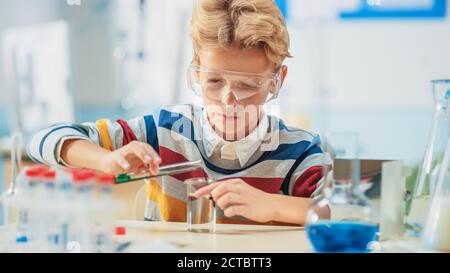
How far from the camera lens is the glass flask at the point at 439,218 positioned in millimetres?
817

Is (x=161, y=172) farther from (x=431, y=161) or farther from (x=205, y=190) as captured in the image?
(x=431, y=161)

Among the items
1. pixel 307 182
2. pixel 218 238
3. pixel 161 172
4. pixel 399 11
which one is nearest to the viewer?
pixel 218 238

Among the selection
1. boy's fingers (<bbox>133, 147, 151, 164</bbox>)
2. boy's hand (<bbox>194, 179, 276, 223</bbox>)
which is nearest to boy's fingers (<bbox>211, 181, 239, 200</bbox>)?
boy's hand (<bbox>194, 179, 276, 223</bbox>)

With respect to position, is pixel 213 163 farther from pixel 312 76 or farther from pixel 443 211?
pixel 312 76

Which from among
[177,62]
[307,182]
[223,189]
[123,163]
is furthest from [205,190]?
[177,62]

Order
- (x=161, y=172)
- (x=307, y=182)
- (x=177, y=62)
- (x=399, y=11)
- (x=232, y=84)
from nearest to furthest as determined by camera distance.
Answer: (x=161, y=172) → (x=232, y=84) → (x=307, y=182) → (x=399, y=11) → (x=177, y=62)

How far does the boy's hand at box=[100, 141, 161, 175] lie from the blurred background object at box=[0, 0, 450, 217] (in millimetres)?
1598

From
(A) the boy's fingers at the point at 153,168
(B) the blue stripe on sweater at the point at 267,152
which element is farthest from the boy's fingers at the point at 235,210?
(B) the blue stripe on sweater at the point at 267,152

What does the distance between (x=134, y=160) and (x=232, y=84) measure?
11.5 inches

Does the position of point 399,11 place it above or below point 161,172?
above

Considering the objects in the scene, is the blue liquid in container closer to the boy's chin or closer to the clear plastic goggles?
the clear plastic goggles

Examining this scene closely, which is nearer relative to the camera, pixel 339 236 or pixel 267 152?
pixel 339 236

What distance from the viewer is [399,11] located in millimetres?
2582
